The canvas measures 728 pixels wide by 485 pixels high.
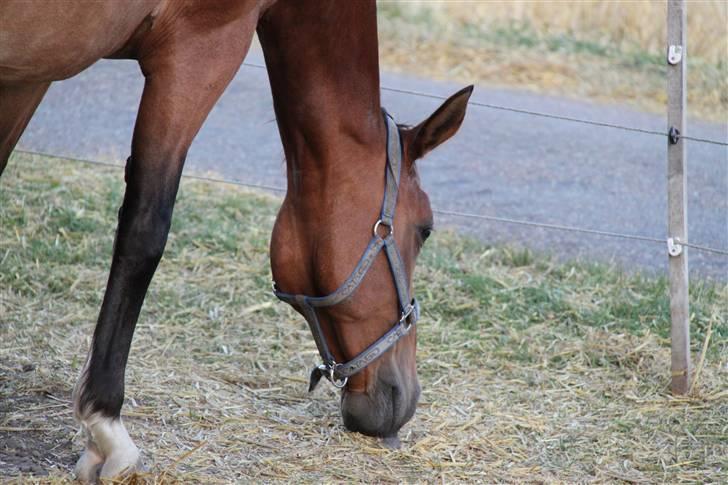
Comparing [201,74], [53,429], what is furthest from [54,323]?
[201,74]

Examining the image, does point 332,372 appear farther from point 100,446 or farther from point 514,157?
point 514,157

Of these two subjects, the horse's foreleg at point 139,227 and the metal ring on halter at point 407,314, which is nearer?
the horse's foreleg at point 139,227

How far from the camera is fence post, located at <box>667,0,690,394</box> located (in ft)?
13.3

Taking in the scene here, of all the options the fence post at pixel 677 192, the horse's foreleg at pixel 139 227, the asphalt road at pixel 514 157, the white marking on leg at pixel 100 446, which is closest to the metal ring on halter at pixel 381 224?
the horse's foreleg at pixel 139 227

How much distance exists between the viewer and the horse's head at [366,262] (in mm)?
3230

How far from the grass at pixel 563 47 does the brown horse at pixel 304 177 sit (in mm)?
5441

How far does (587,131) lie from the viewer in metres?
8.17

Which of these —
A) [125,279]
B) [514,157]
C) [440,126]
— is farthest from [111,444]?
[514,157]

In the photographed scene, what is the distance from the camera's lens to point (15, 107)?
3131 mm

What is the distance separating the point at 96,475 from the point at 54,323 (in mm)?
1489

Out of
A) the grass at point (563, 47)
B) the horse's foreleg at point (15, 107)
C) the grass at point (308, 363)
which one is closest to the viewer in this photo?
the horse's foreleg at point (15, 107)

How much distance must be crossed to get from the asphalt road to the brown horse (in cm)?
258

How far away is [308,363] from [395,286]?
1.03 m

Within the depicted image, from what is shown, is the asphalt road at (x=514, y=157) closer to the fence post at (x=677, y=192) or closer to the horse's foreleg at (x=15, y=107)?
the fence post at (x=677, y=192)
